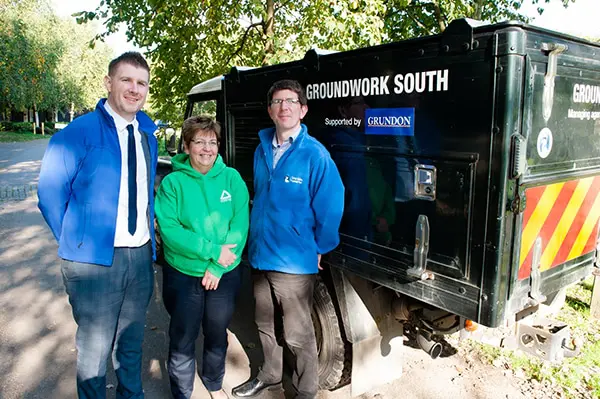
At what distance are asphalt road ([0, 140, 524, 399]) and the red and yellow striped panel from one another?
50.6 inches

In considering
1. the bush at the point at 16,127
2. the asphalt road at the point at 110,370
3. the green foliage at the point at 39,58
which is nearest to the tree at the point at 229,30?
the asphalt road at the point at 110,370

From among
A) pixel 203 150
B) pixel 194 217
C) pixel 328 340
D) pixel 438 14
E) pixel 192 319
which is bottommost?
pixel 328 340

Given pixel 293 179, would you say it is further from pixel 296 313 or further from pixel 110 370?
pixel 110 370

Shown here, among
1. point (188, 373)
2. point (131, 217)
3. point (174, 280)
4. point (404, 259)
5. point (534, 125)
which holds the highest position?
point (534, 125)

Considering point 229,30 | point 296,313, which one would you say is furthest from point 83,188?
point 229,30

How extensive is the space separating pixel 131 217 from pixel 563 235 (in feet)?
8.07

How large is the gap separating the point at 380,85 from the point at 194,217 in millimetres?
1349

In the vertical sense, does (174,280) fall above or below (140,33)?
below

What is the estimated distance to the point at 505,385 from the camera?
140 inches

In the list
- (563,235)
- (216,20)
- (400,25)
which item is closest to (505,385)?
(563,235)

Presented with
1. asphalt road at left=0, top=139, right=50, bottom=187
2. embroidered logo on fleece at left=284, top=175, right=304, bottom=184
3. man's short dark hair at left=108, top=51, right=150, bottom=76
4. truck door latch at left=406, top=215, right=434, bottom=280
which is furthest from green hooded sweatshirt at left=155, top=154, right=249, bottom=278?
asphalt road at left=0, top=139, right=50, bottom=187

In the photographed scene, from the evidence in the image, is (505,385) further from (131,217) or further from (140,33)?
(140,33)

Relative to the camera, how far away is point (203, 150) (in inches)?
113

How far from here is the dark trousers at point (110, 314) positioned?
251 centimetres
